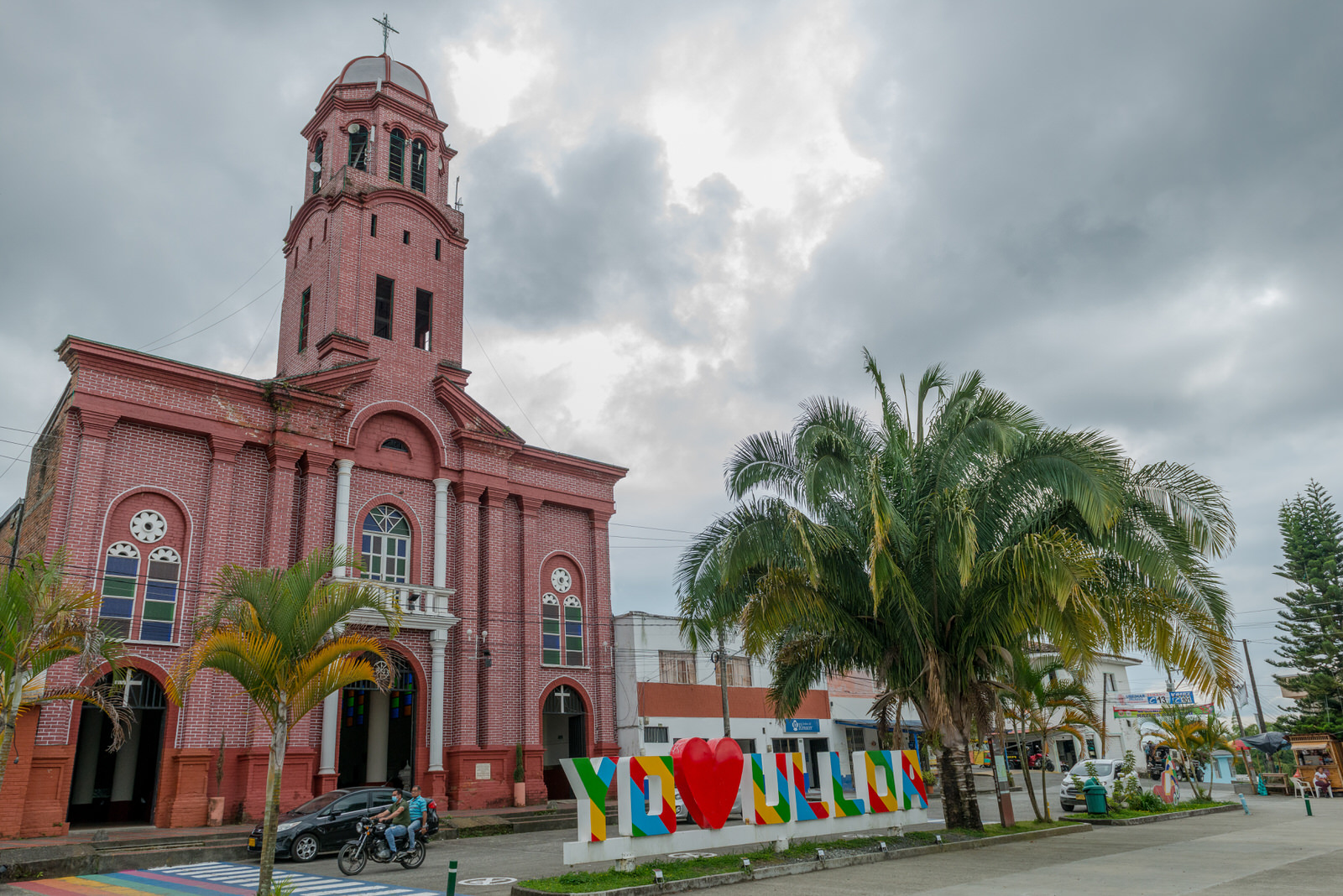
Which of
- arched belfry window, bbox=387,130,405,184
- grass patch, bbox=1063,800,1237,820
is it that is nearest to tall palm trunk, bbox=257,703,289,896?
grass patch, bbox=1063,800,1237,820

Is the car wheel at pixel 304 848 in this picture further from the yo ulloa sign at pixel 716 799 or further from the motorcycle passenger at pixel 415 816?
the yo ulloa sign at pixel 716 799

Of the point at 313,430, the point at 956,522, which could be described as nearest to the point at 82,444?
the point at 313,430

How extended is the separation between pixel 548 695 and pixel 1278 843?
17.6 meters

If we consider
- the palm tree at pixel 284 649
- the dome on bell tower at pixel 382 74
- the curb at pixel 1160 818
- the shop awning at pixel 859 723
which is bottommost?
the curb at pixel 1160 818

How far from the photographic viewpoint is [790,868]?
40.3 ft

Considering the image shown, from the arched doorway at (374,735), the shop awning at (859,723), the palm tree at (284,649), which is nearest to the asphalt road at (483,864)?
the palm tree at (284,649)

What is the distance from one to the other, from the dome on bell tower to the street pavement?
2380 cm

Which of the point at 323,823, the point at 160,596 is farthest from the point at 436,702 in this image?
the point at 160,596

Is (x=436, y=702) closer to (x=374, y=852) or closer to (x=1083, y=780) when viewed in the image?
(x=374, y=852)

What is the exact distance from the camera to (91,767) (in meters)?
23.5

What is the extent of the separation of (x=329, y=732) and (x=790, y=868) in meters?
13.1

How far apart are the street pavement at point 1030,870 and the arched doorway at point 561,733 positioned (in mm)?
7673

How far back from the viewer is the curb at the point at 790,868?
10328 mm

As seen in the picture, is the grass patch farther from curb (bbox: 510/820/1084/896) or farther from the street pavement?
curb (bbox: 510/820/1084/896)
